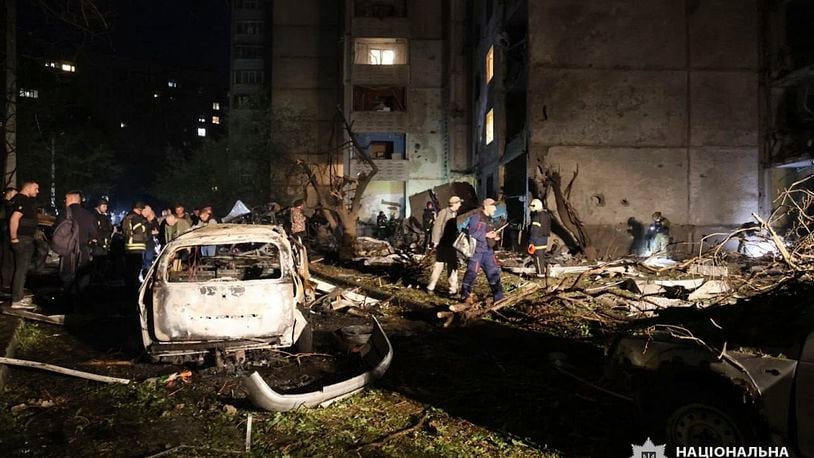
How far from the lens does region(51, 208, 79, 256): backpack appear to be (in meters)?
8.30

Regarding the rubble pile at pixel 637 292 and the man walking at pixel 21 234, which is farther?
the man walking at pixel 21 234

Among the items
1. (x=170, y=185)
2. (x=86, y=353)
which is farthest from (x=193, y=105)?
(x=86, y=353)

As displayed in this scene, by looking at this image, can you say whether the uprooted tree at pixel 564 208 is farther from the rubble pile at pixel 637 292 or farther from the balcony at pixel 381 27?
the balcony at pixel 381 27

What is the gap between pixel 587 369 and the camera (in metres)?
5.86

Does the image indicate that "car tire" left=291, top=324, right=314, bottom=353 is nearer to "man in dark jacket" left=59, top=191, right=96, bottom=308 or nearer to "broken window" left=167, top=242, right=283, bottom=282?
"broken window" left=167, top=242, right=283, bottom=282

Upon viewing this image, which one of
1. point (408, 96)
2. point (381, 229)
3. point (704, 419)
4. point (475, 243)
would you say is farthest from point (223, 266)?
point (408, 96)

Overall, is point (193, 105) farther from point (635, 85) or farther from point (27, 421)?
point (27, 421)

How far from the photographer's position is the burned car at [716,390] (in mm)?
2902

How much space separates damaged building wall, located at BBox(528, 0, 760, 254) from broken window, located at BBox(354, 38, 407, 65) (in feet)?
62.5

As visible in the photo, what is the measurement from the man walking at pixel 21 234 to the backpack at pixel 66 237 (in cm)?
33

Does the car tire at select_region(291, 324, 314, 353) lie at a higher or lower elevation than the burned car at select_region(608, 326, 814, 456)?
lower

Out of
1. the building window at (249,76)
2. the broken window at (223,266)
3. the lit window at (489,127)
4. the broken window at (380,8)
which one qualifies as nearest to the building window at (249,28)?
the building window at (249,76)

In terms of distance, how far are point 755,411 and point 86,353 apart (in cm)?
704

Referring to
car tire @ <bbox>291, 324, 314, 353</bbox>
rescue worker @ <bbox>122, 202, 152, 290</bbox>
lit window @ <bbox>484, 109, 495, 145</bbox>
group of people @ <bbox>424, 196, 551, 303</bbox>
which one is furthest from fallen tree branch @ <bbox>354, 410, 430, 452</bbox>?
lit window @ <bbox>484, 109, 495, 145</bbox>
